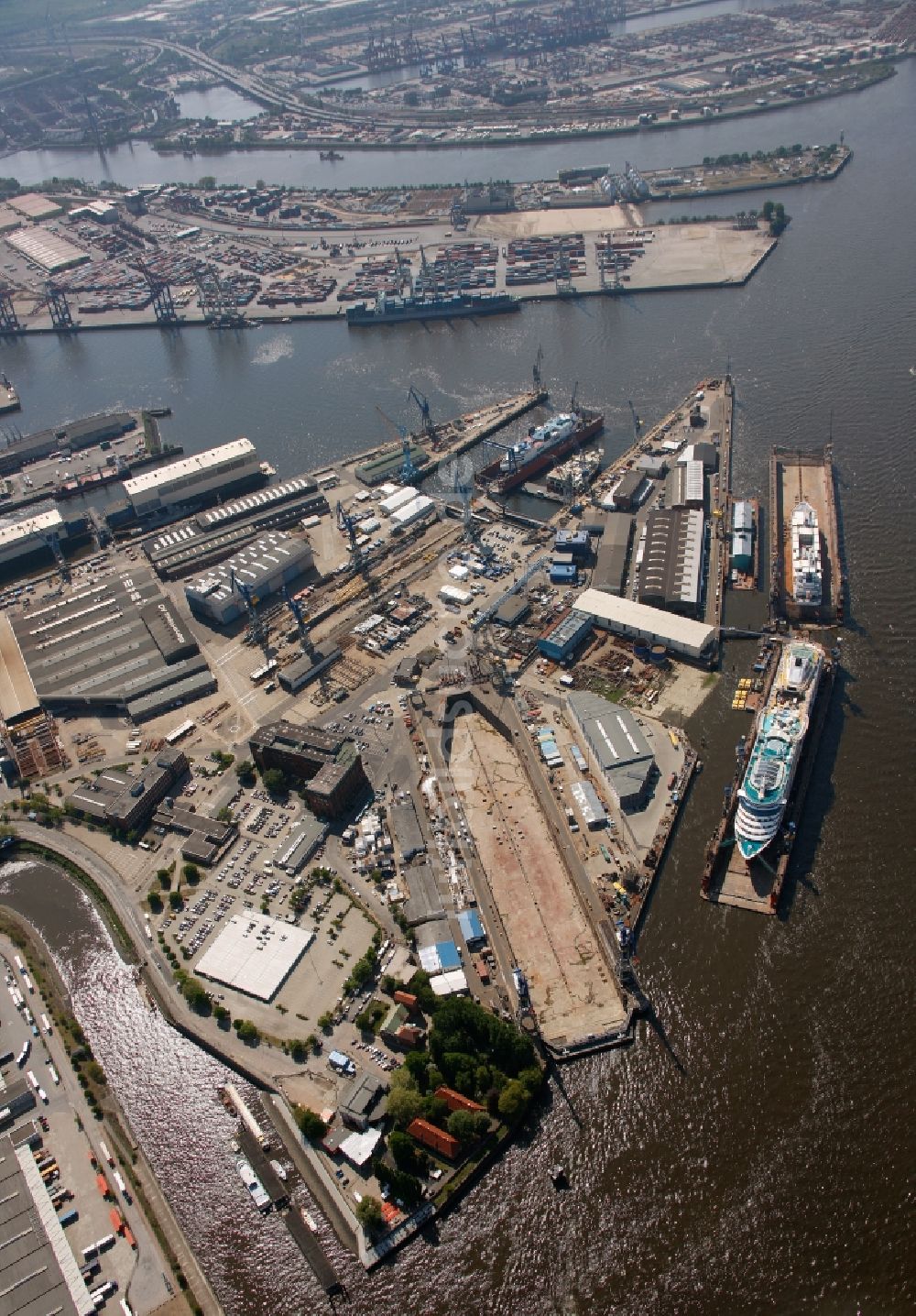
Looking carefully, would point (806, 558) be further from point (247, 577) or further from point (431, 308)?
point (431, 308)

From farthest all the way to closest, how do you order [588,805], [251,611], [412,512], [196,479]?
1. [196,479]
2. [412,512]
3. [251,611]
4. [588,805]

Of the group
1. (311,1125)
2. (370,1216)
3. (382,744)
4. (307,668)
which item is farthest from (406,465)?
(370,1216)

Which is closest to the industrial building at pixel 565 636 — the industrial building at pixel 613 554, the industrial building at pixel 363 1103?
the industrial building at pixel 613 554

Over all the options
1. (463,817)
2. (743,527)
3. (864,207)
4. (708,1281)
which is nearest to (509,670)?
(463,817)

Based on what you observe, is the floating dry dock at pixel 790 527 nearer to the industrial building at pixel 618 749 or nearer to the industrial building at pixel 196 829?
the industrial building at pixel 618 749

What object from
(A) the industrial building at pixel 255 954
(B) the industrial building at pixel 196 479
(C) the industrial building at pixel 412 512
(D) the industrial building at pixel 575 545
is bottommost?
(A) the industrial building at pixel 255 954

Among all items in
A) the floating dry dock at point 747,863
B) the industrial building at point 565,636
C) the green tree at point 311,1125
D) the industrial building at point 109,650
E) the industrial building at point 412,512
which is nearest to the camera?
the green tree at point 311,1125
